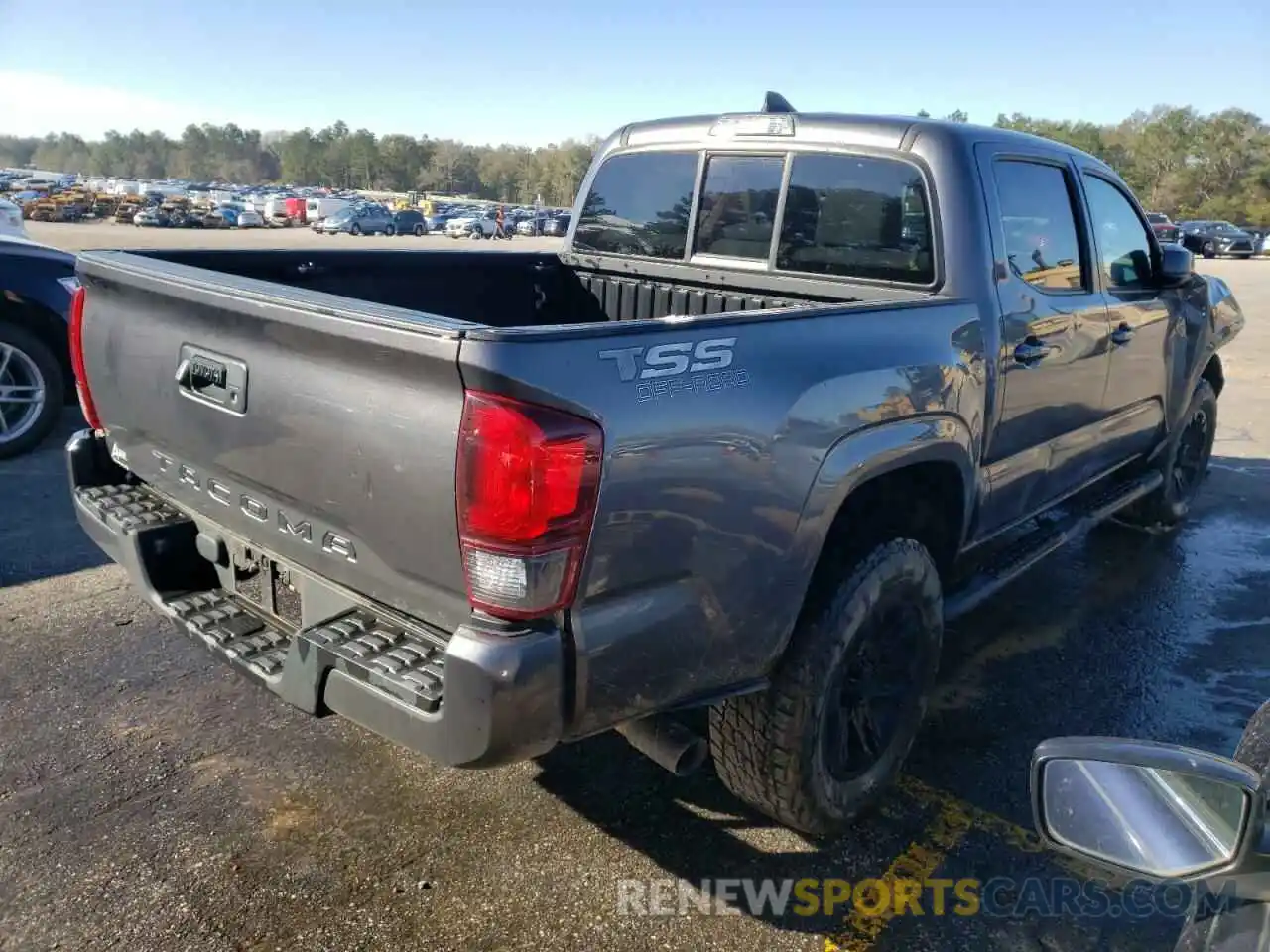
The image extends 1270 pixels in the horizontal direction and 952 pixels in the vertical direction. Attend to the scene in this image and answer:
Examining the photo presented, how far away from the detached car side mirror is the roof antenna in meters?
3.28

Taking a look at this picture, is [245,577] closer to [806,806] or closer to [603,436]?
[603,436]

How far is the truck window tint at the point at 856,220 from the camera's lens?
3453 millimetres

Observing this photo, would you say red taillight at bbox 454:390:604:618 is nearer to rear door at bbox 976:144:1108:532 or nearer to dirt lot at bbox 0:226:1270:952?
dirt lot at bbox 0:226:1270:952

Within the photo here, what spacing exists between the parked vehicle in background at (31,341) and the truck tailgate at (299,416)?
12.9ft

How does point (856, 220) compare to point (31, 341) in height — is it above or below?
above

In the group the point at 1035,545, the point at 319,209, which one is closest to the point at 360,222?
the point at 319,209

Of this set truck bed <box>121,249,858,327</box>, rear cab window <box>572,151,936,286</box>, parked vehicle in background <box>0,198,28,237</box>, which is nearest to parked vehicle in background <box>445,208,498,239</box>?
parked vehicle in background <box>0,198,28,237</box>

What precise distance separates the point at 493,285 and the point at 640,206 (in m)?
0.75

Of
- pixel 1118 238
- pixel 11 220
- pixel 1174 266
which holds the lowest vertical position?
pixel 11 220

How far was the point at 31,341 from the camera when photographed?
6.32 m

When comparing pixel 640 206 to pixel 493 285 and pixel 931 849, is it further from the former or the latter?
pixel 931 849

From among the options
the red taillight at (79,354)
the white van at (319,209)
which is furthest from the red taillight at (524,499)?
the white van at (319,209)

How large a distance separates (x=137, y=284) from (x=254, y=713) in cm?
157

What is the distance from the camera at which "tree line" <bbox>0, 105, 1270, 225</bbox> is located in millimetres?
77188
